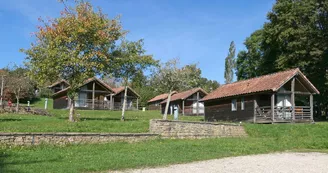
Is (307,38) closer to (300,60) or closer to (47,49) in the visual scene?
(300,60)

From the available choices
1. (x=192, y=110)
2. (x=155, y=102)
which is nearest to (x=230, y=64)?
(x=155, y=102)

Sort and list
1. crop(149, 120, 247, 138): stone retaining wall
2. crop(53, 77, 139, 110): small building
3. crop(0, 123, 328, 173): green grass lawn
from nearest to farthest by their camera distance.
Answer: crop(0, 123, 328, 173): green grass lawn → crop(149, 120, 247, 138): stone retaining wall → crop(53, 77, 139, 110): small building

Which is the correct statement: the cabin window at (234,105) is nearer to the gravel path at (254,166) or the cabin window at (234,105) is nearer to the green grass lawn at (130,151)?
the green grass lawn at (130,151)

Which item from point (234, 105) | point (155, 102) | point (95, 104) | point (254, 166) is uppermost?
point (155, 102)

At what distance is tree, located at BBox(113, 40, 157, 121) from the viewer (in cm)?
2741

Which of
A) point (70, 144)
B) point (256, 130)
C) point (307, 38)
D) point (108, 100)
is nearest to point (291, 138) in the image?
point (256, 130)

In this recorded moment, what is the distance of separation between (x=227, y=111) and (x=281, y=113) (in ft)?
18.9

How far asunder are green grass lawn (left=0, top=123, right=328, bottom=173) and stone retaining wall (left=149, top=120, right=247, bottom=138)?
1051 millimetres

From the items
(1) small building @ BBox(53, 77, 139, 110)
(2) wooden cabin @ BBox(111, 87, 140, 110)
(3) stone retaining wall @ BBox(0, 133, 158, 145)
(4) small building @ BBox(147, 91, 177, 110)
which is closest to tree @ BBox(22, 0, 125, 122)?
(3) stone retaining wall @ BBox(0, 133, 158, 145)

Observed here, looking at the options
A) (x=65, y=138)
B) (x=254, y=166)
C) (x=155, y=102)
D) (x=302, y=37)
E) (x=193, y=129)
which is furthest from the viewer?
(x=155, y=102)

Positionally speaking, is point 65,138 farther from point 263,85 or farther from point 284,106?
point 284,106

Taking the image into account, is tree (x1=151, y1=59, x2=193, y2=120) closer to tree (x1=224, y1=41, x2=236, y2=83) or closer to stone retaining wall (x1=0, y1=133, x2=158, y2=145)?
stone retaining wall (x1=0, y1=133, x2=158, y2=145)

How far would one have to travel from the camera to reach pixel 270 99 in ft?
103

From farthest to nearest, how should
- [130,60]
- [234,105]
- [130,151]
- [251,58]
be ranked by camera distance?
[251,58] → [234,105] → [130,60] → [130,151]
